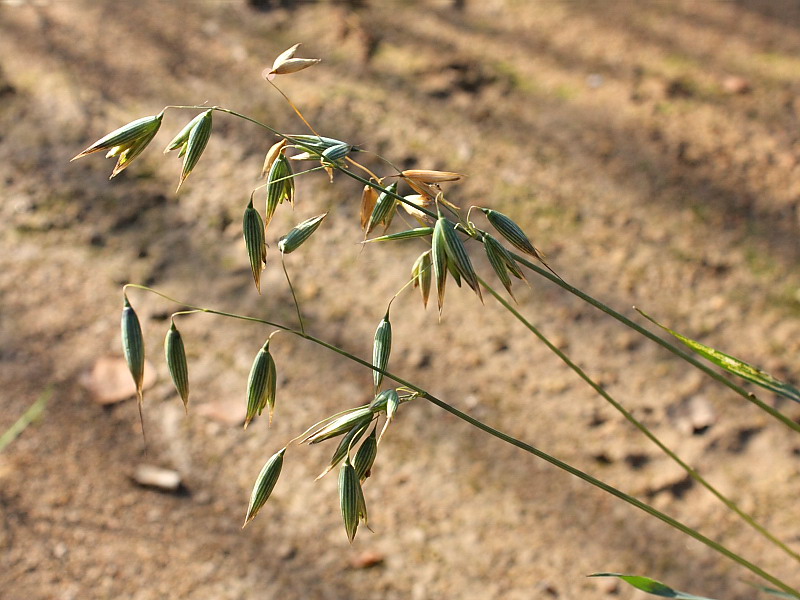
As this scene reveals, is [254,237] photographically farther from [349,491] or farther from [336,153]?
[349,491]

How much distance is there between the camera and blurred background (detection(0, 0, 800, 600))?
167 cm

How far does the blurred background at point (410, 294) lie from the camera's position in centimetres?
167

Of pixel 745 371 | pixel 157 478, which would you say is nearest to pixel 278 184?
pixel 745 371

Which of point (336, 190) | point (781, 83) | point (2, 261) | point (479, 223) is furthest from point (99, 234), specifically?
point (781, 83)

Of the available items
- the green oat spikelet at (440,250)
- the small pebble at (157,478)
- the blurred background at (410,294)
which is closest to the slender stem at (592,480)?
the green oat spikelet at (440,250)

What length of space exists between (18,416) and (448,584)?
3.33 feet

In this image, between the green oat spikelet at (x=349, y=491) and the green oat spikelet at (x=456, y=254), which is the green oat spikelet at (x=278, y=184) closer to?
the green oat spikelet at (x=456, y=254)

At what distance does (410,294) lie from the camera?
219 centimetres

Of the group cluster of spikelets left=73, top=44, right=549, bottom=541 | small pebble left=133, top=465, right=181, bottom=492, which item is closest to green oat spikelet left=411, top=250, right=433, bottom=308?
cluster of spikelets left=73, top=44, right=549, bottom=541

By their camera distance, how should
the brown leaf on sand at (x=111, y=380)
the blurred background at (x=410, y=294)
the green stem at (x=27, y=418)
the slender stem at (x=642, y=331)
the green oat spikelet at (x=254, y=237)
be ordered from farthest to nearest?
the brown leaf on sand at (x=111, y=380) < the green stem at (x=27, y=418) < the blurred background at (x=410, y=294) < the green oat spikelet at (x=254, y=237) < the slender stem at (x=642, y=331)

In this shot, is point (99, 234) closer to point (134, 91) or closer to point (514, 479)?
point (134, 91)

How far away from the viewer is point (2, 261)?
2.19 metres

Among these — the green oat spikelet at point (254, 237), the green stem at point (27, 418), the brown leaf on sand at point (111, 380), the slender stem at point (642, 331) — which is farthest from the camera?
the brown leaf on sand at point (111, 380)

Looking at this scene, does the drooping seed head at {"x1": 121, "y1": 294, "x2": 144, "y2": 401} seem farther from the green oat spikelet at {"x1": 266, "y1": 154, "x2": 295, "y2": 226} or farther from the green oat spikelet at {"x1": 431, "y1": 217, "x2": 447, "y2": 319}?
the green oat spikelet at {"x1": 431, "y1": 217, "x2": 447, "y2": 319}
